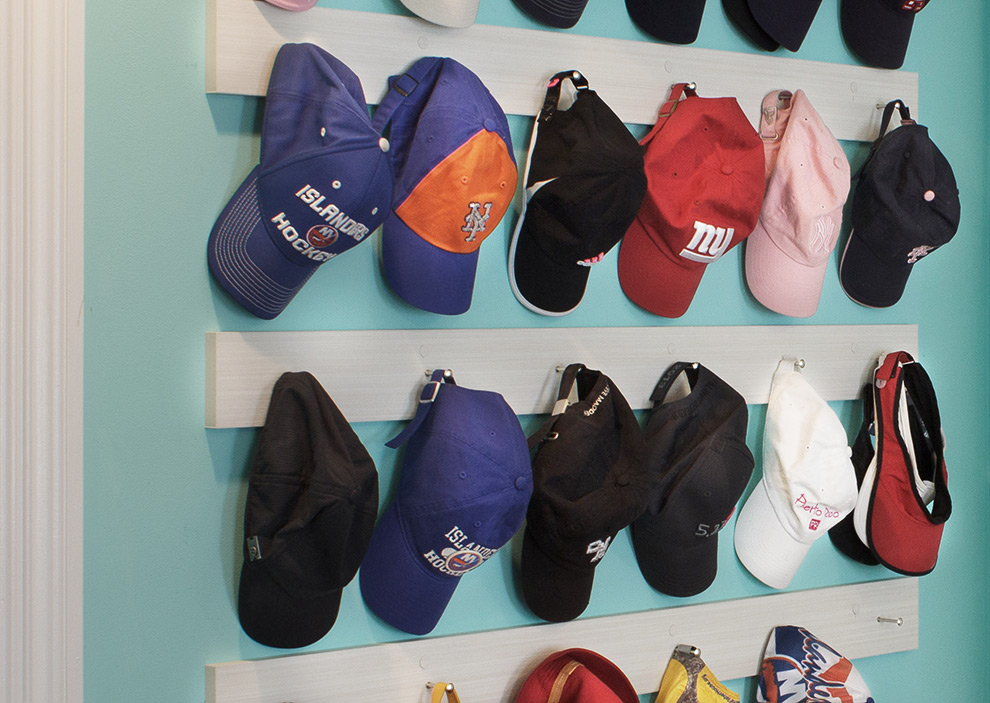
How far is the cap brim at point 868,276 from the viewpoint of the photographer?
5.20 ft

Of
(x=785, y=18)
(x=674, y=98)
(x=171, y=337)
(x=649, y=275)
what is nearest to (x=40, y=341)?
(x=171, y=337)

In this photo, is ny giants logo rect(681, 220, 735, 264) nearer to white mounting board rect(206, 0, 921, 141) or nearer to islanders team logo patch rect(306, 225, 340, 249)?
white mounting board rect(206, 0, 921, 141)

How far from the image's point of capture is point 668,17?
1404 millimetres

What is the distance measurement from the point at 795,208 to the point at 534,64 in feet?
1.58

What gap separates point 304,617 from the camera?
3.98 ft

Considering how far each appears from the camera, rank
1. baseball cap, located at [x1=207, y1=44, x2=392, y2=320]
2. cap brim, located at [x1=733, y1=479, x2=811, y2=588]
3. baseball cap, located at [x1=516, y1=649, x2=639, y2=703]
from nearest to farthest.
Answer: baseball cap, located at [x1=207, y1=44, x2=392, y2=320] → baseball cap, located at [x1=516, y1=649, x2=639, y2=703] → cap brim, located at [x1=733, y1=479, x2=811, y2=588]

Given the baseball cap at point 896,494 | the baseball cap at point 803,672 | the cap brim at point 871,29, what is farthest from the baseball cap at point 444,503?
the cap brim at point 871,29

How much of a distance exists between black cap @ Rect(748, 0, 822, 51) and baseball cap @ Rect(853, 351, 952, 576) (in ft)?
1.88

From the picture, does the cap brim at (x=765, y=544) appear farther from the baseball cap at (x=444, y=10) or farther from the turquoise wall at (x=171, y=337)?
→ the baseball cap at (x=444, y=10)

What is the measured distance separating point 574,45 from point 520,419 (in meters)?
0.56

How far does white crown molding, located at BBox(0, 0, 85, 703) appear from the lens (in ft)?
3.62

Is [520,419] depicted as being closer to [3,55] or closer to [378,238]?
[378,238]

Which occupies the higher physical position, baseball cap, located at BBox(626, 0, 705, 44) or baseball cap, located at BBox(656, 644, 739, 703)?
baseball cap, located at BBox(626, 0, 705, 44)

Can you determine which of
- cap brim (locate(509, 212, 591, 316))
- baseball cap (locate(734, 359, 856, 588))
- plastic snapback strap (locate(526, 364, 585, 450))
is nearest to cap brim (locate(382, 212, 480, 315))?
cap brim (locate(509, 212, 591, 316))
